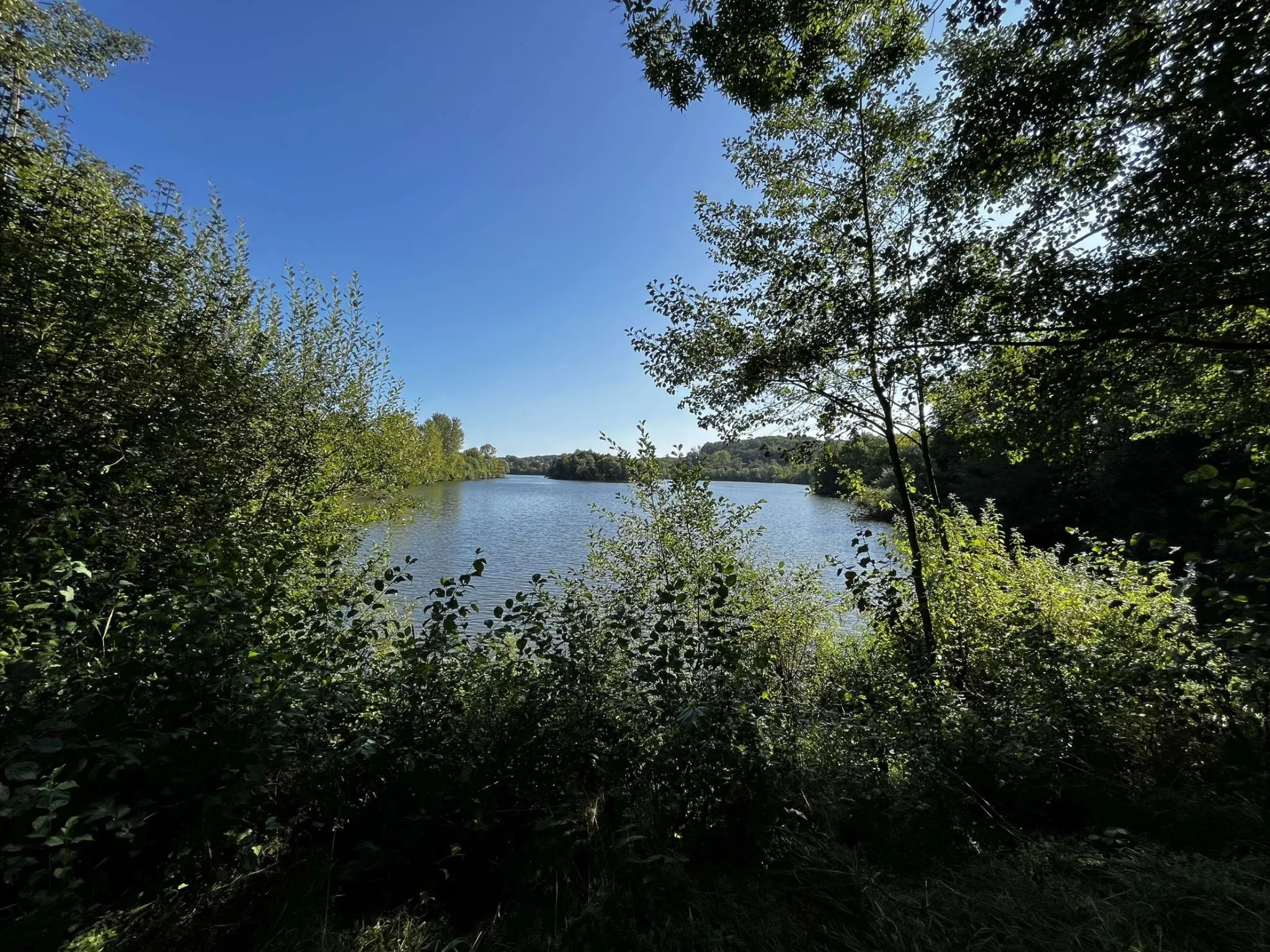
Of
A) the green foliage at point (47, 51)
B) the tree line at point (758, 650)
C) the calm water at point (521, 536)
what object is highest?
the green foliage at point (47, 51)

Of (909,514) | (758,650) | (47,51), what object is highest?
(47,51)

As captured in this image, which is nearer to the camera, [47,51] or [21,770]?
[21,770]

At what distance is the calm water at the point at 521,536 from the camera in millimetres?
16219

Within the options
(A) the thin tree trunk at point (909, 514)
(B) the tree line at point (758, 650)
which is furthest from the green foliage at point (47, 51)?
(A) the thin tree trunk at point (909, 514)

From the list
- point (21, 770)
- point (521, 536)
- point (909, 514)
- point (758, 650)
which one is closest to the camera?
point (21, 770)

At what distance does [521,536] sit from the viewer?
25219mm

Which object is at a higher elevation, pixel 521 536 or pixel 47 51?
pixel 47 51

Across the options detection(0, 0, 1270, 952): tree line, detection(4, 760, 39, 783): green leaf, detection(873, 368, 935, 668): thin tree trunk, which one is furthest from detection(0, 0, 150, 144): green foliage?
detection(873, 368, 935, 668): thin tree trunk

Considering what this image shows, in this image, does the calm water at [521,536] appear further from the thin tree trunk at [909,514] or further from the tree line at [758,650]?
the tree line at [758,650]

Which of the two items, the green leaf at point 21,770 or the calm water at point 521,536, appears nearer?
the green leaf at point 21,770

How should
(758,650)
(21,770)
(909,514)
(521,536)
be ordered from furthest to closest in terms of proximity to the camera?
(521,536) < (909,514) < (758,650) < (21,770)

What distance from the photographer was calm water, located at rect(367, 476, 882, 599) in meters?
16.2

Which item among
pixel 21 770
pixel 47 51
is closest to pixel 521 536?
pixel 47 51

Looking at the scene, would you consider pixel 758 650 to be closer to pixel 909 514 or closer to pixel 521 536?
pixel 909 514
